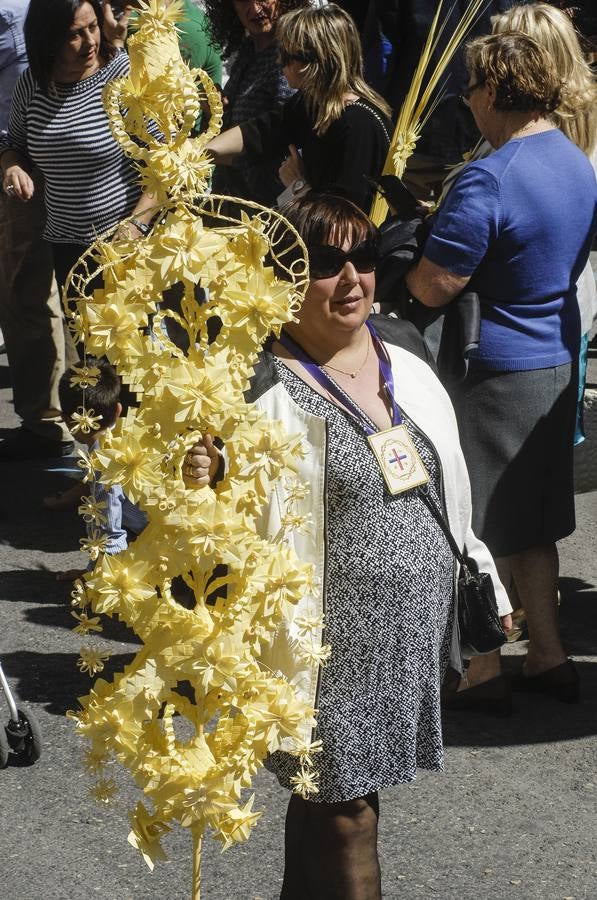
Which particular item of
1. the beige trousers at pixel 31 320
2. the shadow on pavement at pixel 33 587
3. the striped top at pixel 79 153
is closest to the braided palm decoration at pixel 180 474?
the shadow on pavement at pixel 33 587

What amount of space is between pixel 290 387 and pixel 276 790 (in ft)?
4.98

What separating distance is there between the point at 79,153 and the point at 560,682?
2.92m

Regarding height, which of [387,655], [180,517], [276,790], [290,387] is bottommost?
[276,790]

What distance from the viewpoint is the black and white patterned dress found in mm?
2588

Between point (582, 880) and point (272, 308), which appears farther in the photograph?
point (582, 880)

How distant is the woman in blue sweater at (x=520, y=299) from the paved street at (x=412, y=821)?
27 cm

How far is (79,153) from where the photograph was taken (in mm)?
5441

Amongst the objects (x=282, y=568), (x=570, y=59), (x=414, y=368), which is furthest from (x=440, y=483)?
(x=570, y=59)

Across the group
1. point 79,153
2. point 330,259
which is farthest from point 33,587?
point 330,259

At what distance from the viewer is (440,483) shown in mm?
2736

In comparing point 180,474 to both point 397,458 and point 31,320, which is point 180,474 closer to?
point 397,458

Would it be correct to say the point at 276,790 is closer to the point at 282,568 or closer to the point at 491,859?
the point at 491,859

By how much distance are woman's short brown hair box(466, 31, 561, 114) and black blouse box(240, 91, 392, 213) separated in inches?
33.1

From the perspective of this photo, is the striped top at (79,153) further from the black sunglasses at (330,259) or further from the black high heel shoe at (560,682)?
the black sunglasses at (330,259)
